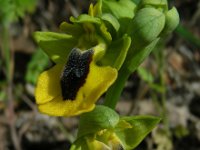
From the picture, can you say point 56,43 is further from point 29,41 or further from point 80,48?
point 29,41

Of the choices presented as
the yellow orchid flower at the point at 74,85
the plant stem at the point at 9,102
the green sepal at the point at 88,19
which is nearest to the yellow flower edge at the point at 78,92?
the yellow orchid flower at the point at 74,85

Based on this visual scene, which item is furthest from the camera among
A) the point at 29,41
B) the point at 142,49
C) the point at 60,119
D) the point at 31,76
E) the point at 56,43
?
the point at 29,41

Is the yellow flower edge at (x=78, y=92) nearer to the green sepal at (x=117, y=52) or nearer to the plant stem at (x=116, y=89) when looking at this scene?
the green sepal at (x=117, y=52)

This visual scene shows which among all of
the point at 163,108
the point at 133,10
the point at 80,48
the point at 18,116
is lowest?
the point at 18,116

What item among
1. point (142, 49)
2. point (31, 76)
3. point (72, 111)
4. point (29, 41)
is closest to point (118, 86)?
point (142, 49)

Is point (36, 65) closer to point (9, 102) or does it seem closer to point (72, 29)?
point (9, 102)

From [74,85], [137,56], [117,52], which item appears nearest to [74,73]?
[74,85]
